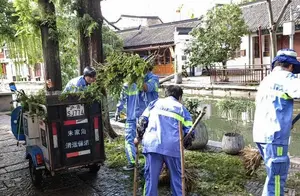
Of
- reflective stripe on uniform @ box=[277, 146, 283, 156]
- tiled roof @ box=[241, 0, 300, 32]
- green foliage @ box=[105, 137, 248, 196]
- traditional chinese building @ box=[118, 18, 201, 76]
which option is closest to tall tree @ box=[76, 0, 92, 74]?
green foliage @ box=[105, 137, 248, 196]

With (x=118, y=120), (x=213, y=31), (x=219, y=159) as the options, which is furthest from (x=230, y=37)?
(x=219, y=159)

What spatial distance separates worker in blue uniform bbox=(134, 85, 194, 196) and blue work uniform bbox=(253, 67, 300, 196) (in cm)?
88

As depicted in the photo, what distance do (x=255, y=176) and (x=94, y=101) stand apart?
9.18 feet

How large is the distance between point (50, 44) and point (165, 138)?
536cm

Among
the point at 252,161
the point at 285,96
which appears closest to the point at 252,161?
the point at 252,161

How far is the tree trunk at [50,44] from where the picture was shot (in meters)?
7.62

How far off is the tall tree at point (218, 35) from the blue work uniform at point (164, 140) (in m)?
16.6

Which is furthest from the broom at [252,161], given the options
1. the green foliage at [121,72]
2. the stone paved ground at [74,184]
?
the green foliage at [121,72]

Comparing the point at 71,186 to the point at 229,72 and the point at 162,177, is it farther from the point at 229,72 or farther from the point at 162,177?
the point at 229,72

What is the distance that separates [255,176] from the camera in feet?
16.4

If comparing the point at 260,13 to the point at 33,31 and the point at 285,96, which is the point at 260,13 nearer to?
the point at 33,31

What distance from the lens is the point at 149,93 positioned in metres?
5.50

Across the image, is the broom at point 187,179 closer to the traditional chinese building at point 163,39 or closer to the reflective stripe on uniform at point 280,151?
the reflective stripe on uniform at point 280,151

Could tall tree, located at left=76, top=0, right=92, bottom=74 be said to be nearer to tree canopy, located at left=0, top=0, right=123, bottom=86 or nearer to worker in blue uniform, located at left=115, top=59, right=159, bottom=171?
tree canopy, located at left=0, top=0, right=123, bottom=86
